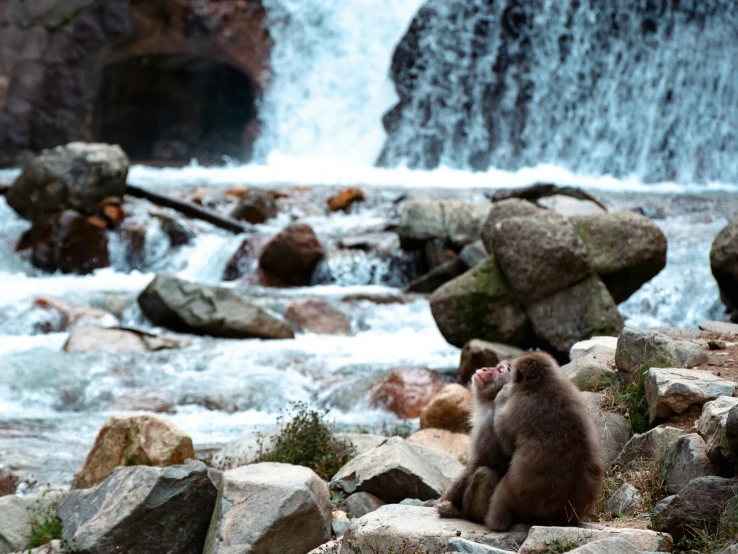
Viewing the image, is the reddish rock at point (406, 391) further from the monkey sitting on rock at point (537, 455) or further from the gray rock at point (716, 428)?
the monkey sitting on rock at point (537, 455)

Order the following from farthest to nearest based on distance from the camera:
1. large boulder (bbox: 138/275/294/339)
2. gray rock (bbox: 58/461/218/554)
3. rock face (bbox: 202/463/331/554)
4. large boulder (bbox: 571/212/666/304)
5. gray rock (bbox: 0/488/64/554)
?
large boulder (bbox: 138/275/294/339), large boulder (bbox: 571/212/666/304), gray rock (bbox: 0/488/64/554), gray rock (bbox: 58/461/218/554), rock face (bbox: 202/463/331/554)

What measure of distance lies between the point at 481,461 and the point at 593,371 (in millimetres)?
2221

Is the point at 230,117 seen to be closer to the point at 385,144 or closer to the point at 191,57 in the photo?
the point at 191,57

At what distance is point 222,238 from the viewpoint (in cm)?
1577

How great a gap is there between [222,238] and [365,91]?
1390cm

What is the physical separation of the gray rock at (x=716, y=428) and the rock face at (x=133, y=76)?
23646 mm

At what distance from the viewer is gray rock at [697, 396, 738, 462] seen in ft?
12.0

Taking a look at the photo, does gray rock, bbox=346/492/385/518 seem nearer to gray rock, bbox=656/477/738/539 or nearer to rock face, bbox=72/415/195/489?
rock face, bbox=72/415/195/489

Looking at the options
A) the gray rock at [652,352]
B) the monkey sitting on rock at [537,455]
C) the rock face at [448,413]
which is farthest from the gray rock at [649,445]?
the rock face at [448,413]

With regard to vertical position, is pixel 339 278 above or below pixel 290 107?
below

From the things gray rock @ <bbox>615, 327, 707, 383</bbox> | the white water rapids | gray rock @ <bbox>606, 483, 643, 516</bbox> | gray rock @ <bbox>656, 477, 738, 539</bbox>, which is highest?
gray rock @ <bbox>615, 327, 707, 383</bbox>

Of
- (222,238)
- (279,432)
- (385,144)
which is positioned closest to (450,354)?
(279,432)

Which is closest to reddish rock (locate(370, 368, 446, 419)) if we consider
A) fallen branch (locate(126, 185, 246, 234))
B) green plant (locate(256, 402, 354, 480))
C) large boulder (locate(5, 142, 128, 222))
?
green plant (locate(256, 402, 354, 480))

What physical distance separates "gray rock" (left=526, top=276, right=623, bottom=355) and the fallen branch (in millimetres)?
8073
